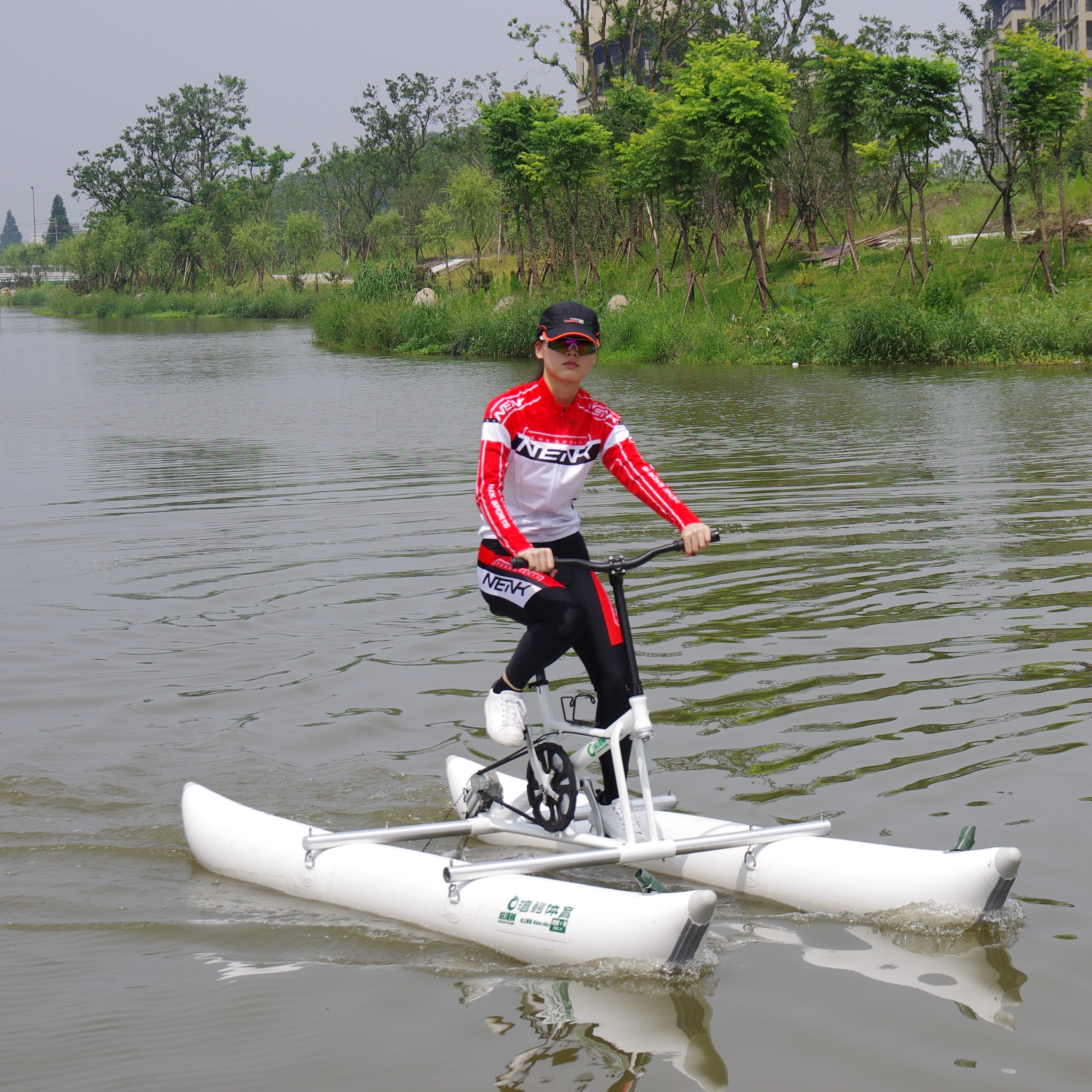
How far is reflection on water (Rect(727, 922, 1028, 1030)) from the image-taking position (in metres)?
3.59

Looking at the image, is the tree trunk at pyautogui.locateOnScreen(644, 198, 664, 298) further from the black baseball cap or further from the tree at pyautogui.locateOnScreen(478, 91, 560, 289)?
the black baseball cap

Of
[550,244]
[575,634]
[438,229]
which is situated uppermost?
[438,229]

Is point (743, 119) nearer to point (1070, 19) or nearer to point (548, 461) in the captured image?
point (548, 461)

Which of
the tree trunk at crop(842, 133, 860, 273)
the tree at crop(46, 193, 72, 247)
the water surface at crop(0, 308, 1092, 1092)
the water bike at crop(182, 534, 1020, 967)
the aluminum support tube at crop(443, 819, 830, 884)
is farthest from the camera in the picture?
the tree at crop(46, 193, 72, 247)

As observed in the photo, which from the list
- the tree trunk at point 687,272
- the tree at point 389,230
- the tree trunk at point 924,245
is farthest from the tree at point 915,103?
the tree at point 389,230

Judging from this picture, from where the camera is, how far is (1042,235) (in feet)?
103

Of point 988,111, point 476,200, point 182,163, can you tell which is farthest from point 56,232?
point 988,111

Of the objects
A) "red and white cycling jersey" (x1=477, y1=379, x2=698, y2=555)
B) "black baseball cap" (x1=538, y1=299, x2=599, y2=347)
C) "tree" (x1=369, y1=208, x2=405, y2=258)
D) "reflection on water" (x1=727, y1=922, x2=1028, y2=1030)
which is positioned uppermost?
"tree" (x1=369, y1=208, x2=405, y2=258)

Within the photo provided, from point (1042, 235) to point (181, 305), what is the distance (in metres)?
71.2

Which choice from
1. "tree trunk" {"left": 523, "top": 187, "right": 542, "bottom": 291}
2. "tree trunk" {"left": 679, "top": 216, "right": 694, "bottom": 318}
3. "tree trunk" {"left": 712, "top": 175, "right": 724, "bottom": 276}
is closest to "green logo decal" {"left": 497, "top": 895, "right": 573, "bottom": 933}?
"tree trunk" {"left": 679, "top": 216, "right": 694, "bottom": 318}

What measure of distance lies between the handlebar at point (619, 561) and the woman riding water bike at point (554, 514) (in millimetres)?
44

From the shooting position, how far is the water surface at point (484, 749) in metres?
3.46

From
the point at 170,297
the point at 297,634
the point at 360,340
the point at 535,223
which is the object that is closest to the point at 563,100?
the point at 535,223

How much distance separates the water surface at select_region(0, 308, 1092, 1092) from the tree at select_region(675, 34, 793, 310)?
68.3 feet
